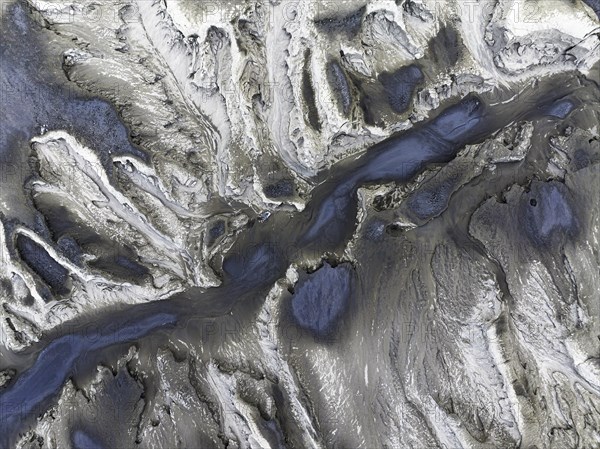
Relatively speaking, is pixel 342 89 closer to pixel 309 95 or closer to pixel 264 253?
pixel 309 95

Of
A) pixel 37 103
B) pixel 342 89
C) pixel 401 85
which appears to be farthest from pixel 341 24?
pixel 37 103

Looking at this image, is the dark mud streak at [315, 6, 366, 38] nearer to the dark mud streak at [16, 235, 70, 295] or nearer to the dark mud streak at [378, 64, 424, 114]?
the dark mud streak at [378, 64, 424, 114]

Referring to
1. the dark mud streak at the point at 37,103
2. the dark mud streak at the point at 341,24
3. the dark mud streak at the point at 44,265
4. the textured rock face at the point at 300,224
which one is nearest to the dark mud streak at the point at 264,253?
the textured rock face at the point at 300,224

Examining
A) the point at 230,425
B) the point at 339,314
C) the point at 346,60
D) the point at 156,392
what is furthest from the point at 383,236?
the point at 156,392

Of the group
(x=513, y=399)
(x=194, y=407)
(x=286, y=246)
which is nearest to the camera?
(x=513, y=399)

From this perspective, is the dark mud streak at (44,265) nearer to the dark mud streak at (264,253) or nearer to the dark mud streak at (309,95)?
the dark mud streak at (264,253)

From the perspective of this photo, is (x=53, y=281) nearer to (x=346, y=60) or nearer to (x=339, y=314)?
(x=339, y=314)
